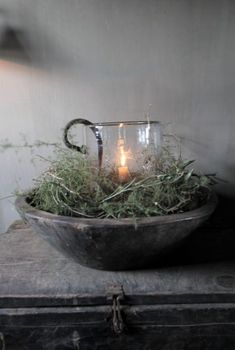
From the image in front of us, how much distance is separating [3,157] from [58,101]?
175mm

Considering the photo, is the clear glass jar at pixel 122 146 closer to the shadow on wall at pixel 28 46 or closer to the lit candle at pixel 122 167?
the lit candle at pixel 122 167

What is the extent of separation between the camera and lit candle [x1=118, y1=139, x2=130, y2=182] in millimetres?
597

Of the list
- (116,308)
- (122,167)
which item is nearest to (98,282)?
(116,308)

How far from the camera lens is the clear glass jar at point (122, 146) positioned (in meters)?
0.62

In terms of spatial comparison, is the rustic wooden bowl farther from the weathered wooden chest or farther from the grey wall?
the grey wall

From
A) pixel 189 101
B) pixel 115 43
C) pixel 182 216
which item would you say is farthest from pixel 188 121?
pixel 182 216

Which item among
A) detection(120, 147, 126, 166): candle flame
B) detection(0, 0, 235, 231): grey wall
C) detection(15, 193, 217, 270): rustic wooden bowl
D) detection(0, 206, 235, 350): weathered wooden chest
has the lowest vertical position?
detection(0, 206, 235, 350): weathered wooden chest

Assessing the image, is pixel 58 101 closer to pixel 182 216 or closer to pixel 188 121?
pixel 188 121

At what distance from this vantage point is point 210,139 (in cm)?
77

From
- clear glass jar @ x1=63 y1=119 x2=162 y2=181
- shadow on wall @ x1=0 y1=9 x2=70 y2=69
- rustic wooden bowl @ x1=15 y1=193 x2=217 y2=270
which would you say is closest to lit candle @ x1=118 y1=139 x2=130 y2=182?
clear glass jar @ x1=63 y1=119 x2=162 y2=181

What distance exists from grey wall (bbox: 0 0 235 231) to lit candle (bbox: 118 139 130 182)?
155 mm

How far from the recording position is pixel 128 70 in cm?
75

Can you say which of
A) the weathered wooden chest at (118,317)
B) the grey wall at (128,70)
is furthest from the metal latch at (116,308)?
the grey wall at (128,70)

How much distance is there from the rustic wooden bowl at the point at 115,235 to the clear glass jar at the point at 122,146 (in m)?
0.15
